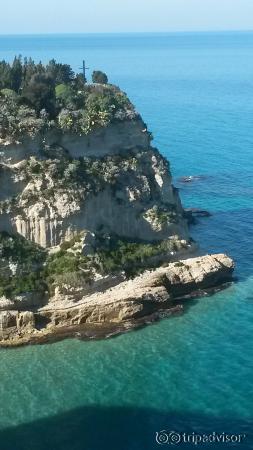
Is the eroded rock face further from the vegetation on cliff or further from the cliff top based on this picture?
the cliff top

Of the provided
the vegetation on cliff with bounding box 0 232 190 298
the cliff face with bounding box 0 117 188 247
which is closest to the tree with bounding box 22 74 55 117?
the cliff face with bounding box 0 117 188 247

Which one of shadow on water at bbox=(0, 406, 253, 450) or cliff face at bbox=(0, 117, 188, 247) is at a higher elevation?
cliff face at bbox=(0, 117, 188, 247)

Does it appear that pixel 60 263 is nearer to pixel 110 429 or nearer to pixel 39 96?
pixel 39 96

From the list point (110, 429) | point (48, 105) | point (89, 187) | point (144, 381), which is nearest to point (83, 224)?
point (89, 187)

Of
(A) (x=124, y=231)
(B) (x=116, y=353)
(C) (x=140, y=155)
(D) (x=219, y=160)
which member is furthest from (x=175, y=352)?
(D) (x=219, y=160)

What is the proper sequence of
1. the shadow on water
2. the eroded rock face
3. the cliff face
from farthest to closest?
the cliff face < the eroded rock face < the shadow on water

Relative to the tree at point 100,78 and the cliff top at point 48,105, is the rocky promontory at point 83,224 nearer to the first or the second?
the cliff top at point 48,105

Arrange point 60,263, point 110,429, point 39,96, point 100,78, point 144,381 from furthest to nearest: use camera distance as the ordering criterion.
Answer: point 100,78 → point 39,96 → point 60,263 → point 144,381 → point 110,429
